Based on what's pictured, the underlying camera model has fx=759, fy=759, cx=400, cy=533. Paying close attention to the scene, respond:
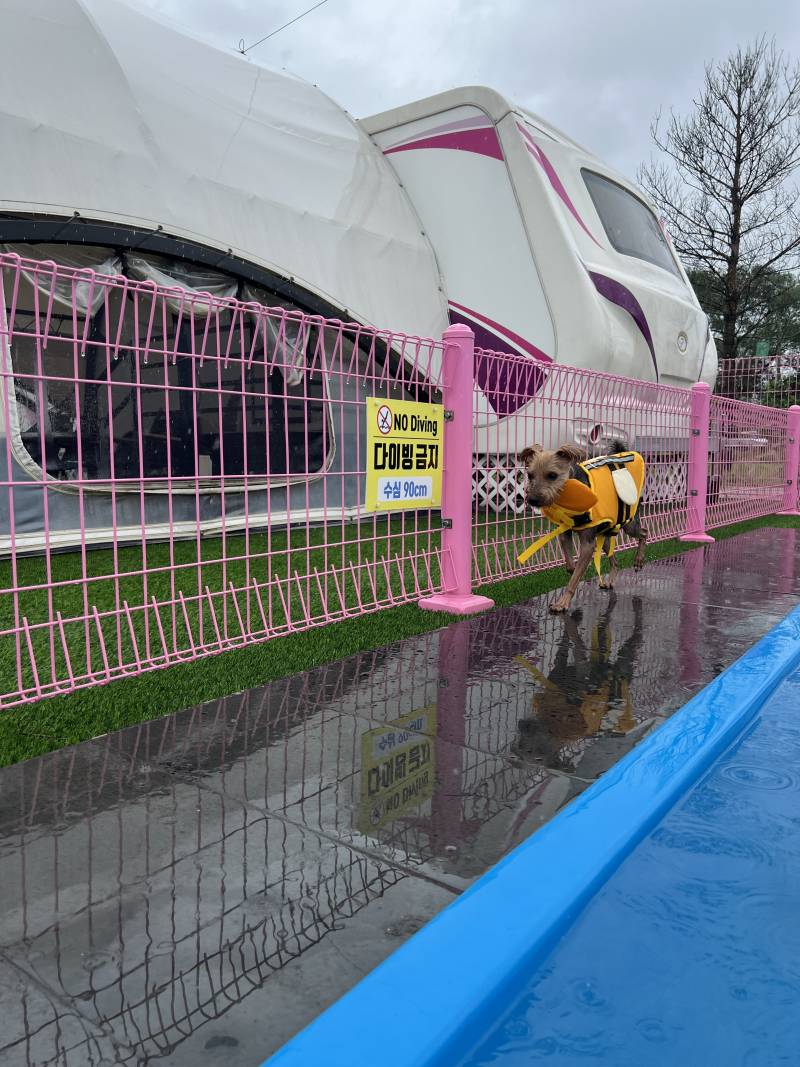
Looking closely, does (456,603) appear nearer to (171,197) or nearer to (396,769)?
(396,769)

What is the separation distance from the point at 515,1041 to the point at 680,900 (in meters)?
0.69

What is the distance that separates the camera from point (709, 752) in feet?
9.39

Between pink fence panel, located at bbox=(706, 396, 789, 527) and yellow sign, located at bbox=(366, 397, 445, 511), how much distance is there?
547cm

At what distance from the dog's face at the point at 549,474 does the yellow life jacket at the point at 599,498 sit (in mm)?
65

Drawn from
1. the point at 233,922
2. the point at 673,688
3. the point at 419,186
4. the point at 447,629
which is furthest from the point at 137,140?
the point at 233,922

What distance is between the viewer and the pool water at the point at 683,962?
5.06 feet

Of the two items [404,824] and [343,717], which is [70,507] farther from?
[404,824]

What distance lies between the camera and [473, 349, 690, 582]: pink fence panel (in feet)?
18.8

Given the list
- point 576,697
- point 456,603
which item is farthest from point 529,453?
point 576,697

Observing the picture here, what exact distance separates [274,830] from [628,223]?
10.7 metres

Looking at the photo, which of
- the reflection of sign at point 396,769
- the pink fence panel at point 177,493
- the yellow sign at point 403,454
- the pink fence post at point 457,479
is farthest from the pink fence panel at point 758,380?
the reflection of sign at point 396,769

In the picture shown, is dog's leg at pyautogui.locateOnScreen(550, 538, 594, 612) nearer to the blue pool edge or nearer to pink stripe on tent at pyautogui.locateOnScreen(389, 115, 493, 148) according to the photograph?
the blue pool edge

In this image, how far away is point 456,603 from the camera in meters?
5.04

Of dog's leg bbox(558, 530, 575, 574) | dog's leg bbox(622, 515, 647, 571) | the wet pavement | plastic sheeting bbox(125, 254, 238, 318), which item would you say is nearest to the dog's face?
the wet pavement
